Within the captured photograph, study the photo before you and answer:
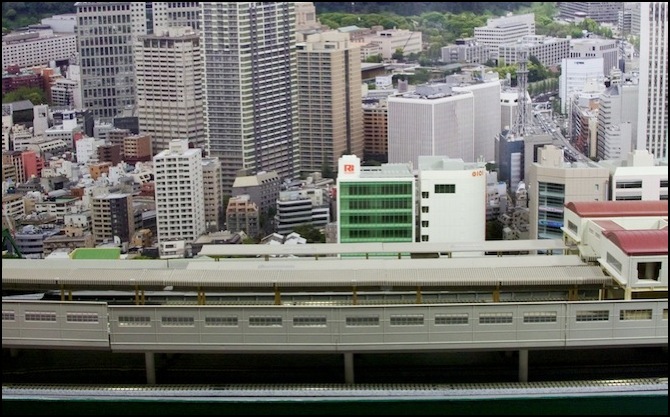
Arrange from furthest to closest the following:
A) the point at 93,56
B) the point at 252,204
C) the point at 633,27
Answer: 1. the point at 93,56
2. the point at 633,27
3. the point at 252,204

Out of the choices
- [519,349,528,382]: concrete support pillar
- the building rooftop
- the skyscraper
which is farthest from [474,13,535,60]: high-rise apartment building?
[519,349,528,382]: concrete support pillar

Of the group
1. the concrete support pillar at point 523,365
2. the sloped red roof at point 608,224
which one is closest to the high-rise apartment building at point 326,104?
the sloped red roof at point 608,224

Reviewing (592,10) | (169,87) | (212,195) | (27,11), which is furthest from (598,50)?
(27,11)

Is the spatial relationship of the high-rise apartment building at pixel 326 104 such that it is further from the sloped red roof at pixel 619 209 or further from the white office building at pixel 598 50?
the sloped red roof at pixel 619 209

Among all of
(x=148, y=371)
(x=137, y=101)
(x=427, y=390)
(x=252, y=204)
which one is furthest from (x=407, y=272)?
(x=137, y=101)

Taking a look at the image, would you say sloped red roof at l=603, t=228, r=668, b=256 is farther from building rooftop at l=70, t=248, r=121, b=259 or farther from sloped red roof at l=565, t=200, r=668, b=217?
building rooftop at l=70, t=248, r=121, b=259

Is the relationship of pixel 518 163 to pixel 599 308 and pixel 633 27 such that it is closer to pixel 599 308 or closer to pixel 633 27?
pixel 633 27
